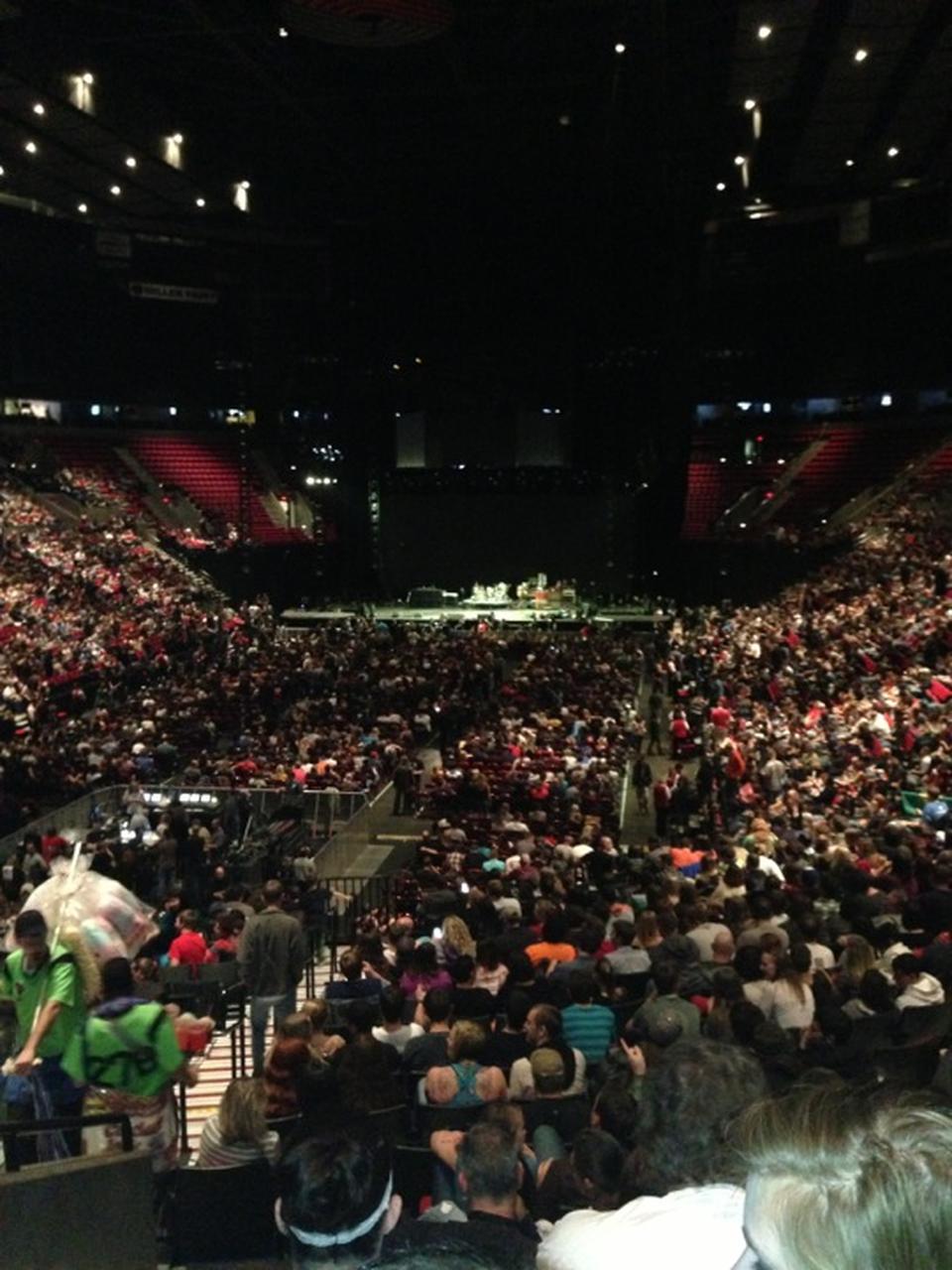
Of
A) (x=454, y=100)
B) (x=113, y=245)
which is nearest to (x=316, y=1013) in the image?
(x=454, y=100)

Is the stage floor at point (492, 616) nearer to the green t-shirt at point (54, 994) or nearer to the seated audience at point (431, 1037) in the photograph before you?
the seated audience at point (431, 1037)

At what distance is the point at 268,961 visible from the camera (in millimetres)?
7191

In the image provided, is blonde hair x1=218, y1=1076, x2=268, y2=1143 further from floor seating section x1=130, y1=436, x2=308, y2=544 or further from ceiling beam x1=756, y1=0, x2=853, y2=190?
floor seating section x1=130, y1=436, x2=308, y2=544

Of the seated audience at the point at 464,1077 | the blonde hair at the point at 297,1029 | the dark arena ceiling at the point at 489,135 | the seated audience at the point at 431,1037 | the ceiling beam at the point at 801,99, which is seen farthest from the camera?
the dark arena ceiling at the point at 489,135

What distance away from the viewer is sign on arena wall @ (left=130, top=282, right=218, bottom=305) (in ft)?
135

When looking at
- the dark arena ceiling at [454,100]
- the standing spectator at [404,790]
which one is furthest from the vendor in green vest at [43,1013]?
the dark arena ceiling at [454,100]

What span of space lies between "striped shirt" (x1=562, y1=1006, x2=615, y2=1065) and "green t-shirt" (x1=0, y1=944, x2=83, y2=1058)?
225cm

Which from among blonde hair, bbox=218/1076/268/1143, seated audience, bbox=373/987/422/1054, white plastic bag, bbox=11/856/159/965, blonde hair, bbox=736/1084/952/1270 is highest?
blonde hair, bbox=736/1084/952/1270

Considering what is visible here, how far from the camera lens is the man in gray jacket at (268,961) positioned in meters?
7.19

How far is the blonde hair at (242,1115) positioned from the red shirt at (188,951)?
144 inches

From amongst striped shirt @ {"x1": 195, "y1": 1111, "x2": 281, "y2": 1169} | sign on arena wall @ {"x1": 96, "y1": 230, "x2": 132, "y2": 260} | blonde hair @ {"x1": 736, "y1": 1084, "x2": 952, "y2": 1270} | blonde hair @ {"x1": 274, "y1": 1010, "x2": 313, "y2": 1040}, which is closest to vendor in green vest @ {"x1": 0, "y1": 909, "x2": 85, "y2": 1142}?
striped shirt @ {"x1": 195, "y1": 1111, "x2": 281, "y2": 1169}

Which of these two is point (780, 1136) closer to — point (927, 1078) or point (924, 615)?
A: point (927, 1078)

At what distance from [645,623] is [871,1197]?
1219 inches

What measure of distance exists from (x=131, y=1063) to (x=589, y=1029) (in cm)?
224
